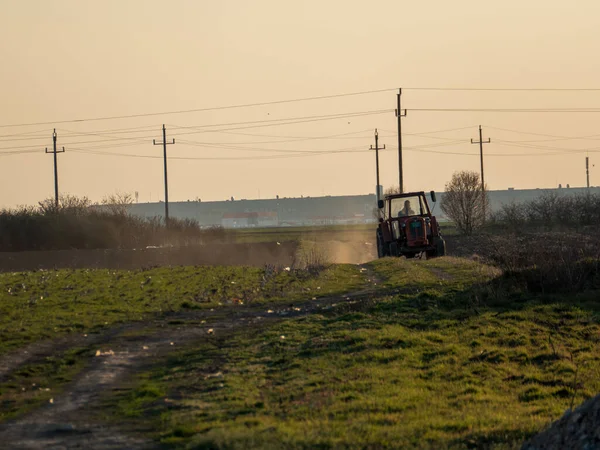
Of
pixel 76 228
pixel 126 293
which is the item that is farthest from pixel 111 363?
pixel 76 228

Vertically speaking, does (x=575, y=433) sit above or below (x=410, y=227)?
below

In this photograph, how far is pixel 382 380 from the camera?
13.4 meters

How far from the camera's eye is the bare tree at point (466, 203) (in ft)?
234

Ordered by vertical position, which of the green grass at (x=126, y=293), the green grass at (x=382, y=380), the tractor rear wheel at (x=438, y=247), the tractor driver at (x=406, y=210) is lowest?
the green grass at (x=382, y=380)

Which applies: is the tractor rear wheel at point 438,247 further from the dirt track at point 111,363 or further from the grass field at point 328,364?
the dirt track at point 111,363

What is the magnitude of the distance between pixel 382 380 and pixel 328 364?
1.51 metres

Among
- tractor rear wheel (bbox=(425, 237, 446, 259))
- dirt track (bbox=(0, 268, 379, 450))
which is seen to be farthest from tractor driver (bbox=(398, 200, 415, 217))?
dirt track (bbox=(0, 268, 379, 450))

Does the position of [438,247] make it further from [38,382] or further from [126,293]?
[38,382]

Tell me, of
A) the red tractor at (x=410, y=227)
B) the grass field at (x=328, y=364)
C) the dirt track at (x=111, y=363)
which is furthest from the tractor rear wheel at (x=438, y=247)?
the dirt track at (x=111, y=363)

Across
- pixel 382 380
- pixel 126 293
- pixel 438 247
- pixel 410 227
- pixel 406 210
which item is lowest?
pixel 382 380

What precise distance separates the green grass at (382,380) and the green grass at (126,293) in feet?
12.5

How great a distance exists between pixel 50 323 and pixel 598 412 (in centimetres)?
1405

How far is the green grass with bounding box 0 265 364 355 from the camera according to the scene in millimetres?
20250

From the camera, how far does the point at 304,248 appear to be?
214 ft
